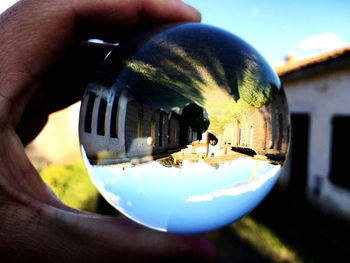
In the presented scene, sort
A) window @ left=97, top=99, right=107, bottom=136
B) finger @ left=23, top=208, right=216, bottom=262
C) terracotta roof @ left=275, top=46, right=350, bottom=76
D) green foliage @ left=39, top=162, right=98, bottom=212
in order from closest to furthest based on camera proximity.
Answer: window @ left=97, top=99, right=107, bottom=136 < finger @ left=23, top=208, right=216, bottom=262 < terracotta roof @ left=275, top=46, right=350, bottom=76 < green foliage @ left=39, top=162, right=98, bottom=212

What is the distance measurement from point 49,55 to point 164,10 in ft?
2.91

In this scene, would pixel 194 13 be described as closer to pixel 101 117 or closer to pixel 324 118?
pixel 101 117

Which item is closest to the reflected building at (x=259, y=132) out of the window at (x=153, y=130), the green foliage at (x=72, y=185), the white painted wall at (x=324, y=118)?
the window at (x=153, y=130)

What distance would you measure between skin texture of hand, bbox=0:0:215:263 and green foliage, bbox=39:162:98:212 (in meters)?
4.18

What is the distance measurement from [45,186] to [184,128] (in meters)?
1.12

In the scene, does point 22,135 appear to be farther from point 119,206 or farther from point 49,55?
point 119,206

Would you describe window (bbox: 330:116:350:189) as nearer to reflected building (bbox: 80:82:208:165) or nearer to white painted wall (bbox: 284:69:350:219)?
white painted wall (bbox: 284:69:350:219)

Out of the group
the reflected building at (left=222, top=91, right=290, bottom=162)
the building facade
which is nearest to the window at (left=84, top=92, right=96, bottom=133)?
the reflected building at (left=222, top=91, right=290, bottom=162)

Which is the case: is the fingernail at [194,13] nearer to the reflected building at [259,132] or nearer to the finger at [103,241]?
the reflected building at [259,132]

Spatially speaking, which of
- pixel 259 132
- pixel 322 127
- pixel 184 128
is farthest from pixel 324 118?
pixel 184 128

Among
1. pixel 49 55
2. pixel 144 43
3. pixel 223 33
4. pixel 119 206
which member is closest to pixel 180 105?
pixel 144 43

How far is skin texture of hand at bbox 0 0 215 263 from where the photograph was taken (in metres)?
1.22

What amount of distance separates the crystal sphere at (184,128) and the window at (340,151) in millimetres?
5476

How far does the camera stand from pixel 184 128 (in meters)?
1.04
